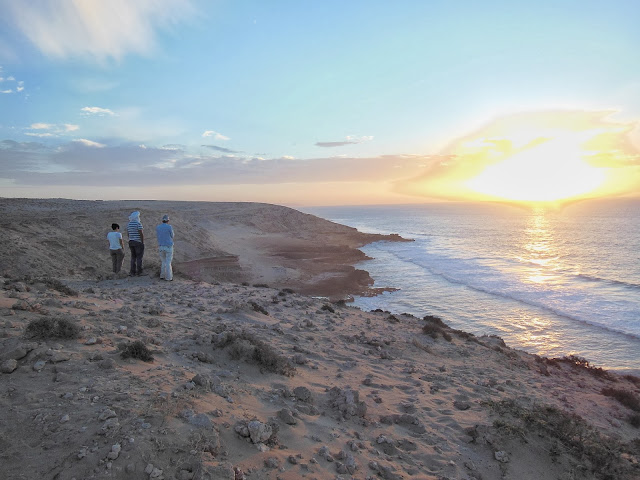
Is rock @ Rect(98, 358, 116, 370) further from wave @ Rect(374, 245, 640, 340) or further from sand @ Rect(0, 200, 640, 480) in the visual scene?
wave @ Rect(374, 245, 640, 340)

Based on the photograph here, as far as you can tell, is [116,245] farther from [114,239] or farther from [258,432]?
[258,432]

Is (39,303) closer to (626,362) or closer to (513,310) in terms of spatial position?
(626,362)

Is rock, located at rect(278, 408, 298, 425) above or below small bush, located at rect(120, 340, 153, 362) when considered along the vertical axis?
below

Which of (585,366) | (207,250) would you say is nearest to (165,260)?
(585,366)

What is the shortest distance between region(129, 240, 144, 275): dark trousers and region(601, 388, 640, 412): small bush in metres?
13.6

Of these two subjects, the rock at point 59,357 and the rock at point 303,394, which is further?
the rock at point 303,394

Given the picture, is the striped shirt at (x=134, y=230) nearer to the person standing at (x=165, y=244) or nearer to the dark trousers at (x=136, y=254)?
the dark trousers at (x=136, y=254)

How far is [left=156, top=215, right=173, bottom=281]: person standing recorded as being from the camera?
11.5 m

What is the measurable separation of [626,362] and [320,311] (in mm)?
11226

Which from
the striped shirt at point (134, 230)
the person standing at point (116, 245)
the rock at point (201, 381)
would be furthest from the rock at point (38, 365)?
the person standing at point (116, 245)

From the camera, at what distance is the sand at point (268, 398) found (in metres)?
3.37

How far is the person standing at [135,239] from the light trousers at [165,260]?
845 mm

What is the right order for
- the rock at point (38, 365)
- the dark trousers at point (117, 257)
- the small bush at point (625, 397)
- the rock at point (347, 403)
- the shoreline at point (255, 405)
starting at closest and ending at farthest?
the shoreline at point (255, 405) → the rock at point (38, 365) → the rock at point (347, 403) → the small bush at point (625, 397) → the dark trousers at point (117, 257)

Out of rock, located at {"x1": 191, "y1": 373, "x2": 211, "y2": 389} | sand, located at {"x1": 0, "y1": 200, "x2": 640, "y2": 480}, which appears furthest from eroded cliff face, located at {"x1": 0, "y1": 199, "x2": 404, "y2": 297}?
rock, located at {"x1": 191, "y1": 373, "x2": 211, "y2": 389}
